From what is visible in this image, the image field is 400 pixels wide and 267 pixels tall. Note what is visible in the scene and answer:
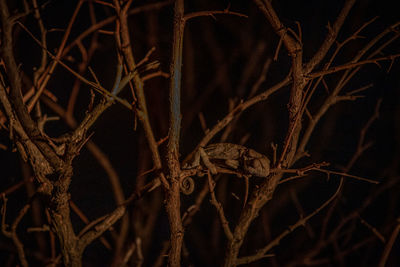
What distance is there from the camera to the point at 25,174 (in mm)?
2516

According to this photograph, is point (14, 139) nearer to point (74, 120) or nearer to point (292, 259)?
point (74, 120)

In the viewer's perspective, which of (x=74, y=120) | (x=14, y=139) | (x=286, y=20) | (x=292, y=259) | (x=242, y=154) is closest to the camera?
(x=14, y=139)

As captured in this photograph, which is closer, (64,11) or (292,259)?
(64,11)

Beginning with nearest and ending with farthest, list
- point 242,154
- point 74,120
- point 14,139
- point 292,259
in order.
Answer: point 14,139
point 242,154
point 74,120
point 292,259

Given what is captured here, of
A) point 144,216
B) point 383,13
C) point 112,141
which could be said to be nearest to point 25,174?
point 112,141

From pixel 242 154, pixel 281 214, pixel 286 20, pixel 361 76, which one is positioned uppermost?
pixel 286 20

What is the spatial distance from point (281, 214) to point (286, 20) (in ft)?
5.86

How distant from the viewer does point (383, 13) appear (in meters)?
2.25

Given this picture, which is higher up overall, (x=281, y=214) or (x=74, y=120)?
(x=74, y=120)

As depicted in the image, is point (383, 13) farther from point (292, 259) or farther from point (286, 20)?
point (292, 259)

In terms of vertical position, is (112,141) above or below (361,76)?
above

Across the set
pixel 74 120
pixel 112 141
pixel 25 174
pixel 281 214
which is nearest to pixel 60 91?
pixel 74 120

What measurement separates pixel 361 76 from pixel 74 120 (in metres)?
2.61

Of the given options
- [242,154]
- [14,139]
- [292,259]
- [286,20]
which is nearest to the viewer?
[14,139]
